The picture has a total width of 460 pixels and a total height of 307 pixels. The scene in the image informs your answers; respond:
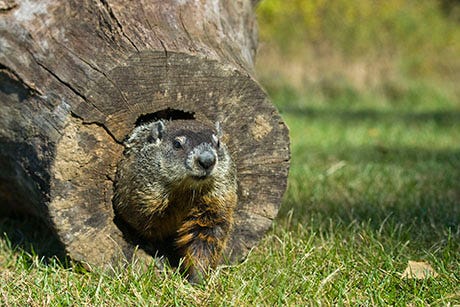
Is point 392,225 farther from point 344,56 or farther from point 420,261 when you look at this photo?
point 344,56

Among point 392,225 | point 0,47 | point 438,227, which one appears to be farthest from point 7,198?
point 438,227

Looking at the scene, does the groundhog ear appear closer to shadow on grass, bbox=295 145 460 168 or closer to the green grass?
the green grass

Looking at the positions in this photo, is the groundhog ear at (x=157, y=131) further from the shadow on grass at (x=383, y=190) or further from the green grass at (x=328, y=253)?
the shadow on grass at (x=383, y=190)

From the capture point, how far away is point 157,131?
3805mm

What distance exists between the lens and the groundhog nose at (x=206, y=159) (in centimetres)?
355

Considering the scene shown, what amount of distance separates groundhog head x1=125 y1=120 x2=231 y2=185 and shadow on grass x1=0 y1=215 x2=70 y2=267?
70 cm

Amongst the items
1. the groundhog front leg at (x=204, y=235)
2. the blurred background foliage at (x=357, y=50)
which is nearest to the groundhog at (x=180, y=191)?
the groundhog front leg at (x=204, y=235)

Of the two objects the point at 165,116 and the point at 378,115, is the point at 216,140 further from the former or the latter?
the point at 378,115

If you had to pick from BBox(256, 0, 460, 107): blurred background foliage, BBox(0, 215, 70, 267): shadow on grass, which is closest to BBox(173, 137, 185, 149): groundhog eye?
BBox(0, 215, 70, 267): shadow on grass

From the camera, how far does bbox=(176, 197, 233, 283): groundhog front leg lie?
379 centimetres

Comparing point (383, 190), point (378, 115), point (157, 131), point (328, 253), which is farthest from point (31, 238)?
point (378, 115)

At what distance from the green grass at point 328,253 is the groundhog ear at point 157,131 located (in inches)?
26.9

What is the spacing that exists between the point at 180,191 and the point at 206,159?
0.96ft

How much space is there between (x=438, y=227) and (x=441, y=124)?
4.93 metres
